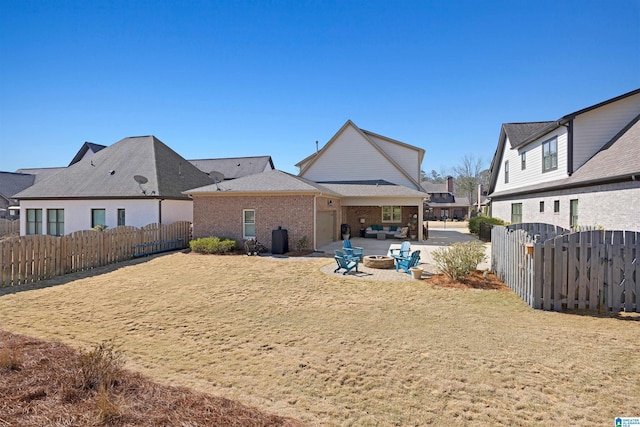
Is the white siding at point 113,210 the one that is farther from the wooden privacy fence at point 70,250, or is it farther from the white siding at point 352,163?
the white siding at point 352,163

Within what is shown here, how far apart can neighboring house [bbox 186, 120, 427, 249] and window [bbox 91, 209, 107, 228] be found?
6595 mm

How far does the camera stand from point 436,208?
58.6m

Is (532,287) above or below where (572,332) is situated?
above

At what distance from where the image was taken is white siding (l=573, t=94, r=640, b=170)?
49.4ft

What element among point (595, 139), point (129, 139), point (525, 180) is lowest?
point (525, 180)

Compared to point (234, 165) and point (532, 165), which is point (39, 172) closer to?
point (234, 165)

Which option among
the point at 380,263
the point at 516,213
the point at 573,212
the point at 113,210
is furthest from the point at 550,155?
the point at 113,210

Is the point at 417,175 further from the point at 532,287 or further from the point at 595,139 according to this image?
the point at 532,287

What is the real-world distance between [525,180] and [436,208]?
39091mm

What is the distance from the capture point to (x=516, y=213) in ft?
72.2

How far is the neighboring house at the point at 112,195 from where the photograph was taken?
1881 centimetres

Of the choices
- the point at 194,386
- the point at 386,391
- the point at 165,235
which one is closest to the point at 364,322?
the point at 386,391

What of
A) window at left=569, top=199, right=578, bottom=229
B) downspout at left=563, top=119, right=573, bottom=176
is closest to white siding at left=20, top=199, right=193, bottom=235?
window at left=569, top=199, right=578, bottom=229

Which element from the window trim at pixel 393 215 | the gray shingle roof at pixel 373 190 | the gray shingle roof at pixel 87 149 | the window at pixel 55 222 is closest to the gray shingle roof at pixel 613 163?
the gray shingle roof at pixel 373 190
